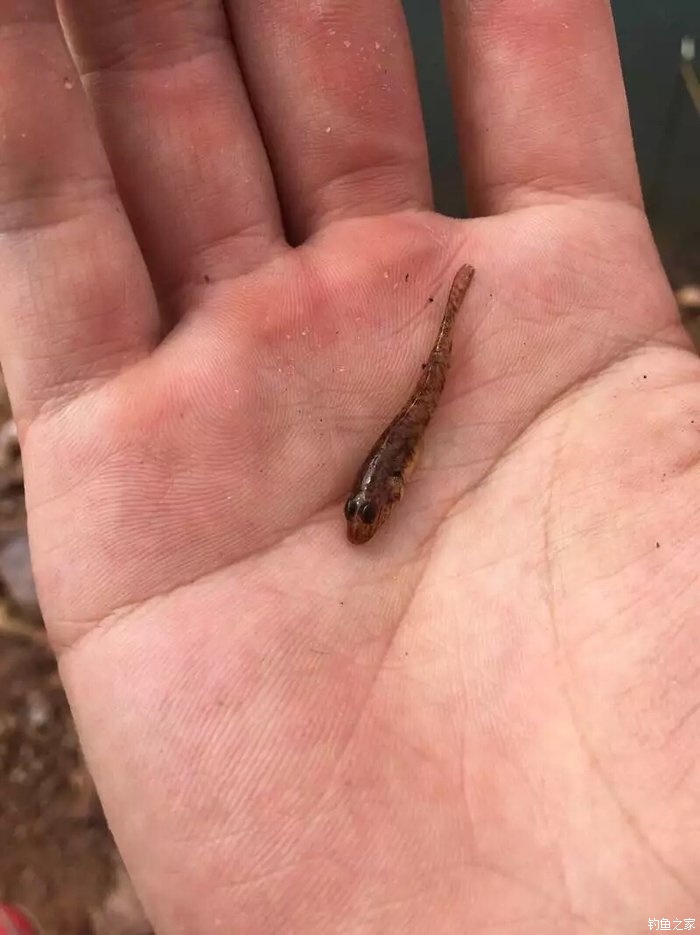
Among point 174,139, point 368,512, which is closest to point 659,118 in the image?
point 174,139

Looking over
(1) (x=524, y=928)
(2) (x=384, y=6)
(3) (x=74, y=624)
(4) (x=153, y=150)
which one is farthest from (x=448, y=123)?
(1) (x=524, y=928)

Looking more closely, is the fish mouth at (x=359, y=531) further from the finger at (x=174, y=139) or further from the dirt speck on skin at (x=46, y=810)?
the dirt speck on skin at (x=46, y=810)

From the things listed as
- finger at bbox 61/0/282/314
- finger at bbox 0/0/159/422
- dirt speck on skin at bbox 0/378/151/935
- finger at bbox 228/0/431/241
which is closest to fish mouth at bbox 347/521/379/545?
finger at bbox 0/0/159/422

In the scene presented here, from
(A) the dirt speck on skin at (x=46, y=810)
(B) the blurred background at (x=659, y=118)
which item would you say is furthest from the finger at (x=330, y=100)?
(B) the blurred background at (x=659, y=118)

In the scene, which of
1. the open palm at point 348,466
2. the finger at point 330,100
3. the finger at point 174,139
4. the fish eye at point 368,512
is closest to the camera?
the open palm at point 348,466

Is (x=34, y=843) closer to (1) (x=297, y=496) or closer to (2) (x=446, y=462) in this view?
(1) (x=297, y=496)

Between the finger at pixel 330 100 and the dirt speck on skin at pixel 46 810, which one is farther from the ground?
the finger at pixel 330 100
